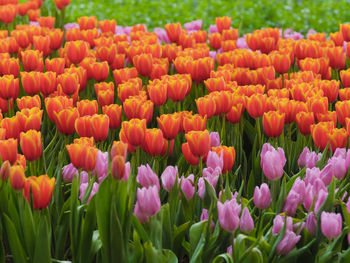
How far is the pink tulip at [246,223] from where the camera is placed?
1998 millimetres

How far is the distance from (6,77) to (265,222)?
1.59 m

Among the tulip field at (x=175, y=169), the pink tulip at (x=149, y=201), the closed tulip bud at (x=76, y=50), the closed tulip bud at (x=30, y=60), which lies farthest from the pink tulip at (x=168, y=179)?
the closed tulip bud at (x=76, y=50)

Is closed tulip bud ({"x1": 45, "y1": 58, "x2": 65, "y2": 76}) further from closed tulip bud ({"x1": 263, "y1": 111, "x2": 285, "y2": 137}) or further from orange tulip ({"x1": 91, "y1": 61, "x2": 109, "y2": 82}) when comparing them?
closed tulip bud ({"x1": 263, "y1": 111, "x2": 285, "y2": 137})

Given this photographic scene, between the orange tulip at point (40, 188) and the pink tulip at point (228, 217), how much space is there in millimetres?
598

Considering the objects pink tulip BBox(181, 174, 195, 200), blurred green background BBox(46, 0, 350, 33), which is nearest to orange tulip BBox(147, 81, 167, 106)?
pink tulip BBox(181, 174, 195, 200)

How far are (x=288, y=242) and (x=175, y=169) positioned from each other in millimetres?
567

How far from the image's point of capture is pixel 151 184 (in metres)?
2.14

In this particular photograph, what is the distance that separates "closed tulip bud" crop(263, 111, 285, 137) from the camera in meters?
2.65

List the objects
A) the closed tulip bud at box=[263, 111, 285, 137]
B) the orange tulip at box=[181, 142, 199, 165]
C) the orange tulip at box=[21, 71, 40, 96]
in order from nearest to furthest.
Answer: the orange tulip at box=[181, 142, 199, 165], the closed tulip bud at box=[263, 111, 285, 137], the orange tulip at box=[21, 71, 40, 96]

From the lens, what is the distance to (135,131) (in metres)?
2.40

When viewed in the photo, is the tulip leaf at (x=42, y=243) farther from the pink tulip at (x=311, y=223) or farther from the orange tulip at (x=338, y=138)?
the orange tulip at (x=338, y=138)

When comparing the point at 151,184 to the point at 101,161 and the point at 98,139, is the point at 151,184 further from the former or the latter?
the point at 98,139

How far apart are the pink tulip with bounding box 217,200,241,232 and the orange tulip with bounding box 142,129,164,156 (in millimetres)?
552

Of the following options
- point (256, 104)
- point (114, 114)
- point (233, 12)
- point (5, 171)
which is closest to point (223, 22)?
point (256, 104)
